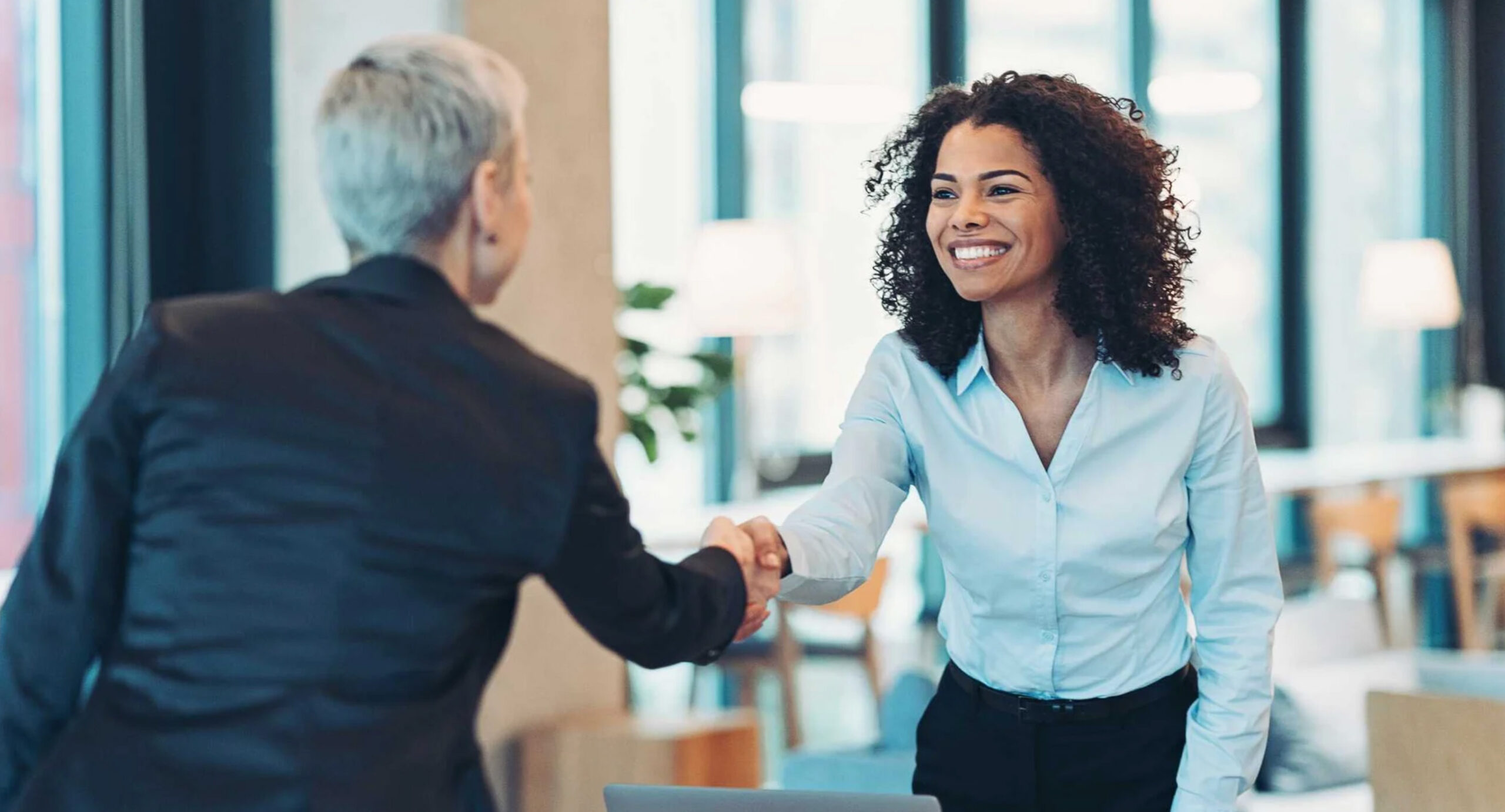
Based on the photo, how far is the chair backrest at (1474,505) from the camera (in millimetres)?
7008

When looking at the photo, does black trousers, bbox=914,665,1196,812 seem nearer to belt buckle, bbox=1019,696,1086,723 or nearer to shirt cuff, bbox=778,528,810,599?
belt buckle, bbox=1019,696,1086,723

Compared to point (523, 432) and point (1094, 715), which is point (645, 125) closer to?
point (1094, 715)

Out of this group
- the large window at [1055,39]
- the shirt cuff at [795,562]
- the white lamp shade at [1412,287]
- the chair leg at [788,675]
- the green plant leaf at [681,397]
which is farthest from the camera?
the white lamp shade at [1412,287]

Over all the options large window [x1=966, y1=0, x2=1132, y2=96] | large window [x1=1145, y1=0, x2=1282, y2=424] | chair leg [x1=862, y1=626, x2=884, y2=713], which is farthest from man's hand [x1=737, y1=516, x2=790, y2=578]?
large window [x1=1145, y1=0, x2=1282, y2=424]

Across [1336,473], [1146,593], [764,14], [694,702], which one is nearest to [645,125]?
[764,14]

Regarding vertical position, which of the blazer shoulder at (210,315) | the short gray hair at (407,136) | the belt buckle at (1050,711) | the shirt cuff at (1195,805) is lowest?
the shirt cuff at (1195,805)

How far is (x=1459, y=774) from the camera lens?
261 centimetres

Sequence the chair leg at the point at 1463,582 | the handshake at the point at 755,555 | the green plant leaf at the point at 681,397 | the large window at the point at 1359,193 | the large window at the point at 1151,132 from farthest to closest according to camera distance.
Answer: the large window at the point at 1359,193 → the chair leg at the point at 1463,582 → the large window at the point at 1151,132 → the green plant leaf at the point at 681,397 → the handshake at the point at 755,555

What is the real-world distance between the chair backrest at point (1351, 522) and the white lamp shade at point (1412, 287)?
2.82 feet

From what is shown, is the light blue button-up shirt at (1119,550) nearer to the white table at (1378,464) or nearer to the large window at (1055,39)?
the white table at (1378,464)

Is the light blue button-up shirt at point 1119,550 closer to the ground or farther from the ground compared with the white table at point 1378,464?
farther from the ground

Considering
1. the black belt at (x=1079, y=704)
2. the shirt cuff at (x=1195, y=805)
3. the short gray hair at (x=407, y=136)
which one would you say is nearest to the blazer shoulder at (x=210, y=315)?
the short gray hair at (x=407, y=136)

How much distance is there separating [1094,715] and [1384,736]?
3.23 feet

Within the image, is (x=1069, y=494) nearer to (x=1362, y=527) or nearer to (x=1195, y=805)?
(x=1195, y=805)
